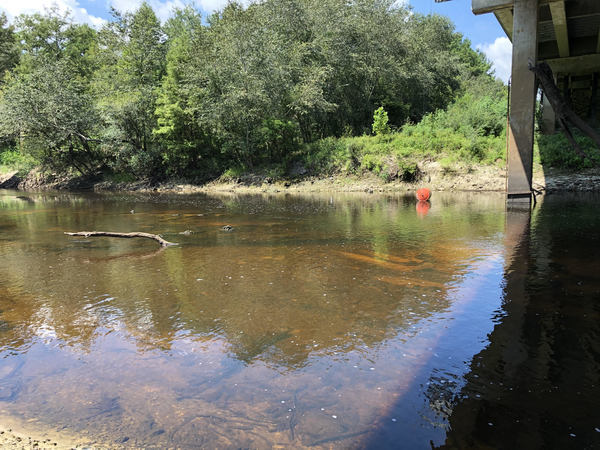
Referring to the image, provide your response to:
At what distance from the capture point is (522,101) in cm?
1612

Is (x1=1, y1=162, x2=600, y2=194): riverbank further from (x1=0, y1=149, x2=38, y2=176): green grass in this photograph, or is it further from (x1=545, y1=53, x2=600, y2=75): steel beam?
(x1=545, y1=53, x2=600, y2=75): steel beam

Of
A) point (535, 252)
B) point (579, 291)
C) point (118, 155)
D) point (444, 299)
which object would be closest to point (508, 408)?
point (444, 299)

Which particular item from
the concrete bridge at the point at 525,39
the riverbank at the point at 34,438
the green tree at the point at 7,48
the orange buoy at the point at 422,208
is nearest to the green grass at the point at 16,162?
the green tree at the point at 7,48

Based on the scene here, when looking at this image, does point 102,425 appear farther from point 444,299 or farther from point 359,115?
point 359,115

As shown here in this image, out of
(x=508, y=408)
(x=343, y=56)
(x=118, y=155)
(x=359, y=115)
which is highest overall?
(x=343, y=56)

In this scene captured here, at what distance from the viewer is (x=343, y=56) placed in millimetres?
34281

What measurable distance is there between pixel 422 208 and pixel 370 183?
1101 centimetres

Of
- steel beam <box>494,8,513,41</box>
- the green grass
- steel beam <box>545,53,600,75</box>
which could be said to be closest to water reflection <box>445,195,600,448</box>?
steel beam <box>494,8,513,41</box>

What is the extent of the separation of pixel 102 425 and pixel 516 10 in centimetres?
1802

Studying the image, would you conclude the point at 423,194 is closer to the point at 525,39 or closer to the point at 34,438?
the point at 525,39

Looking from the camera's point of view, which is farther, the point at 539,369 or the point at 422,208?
the point at 422,208

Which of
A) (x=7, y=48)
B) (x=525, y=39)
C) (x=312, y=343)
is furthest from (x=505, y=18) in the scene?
(x=7, y=48)

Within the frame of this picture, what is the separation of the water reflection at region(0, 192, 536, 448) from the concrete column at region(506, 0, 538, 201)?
7366 mm

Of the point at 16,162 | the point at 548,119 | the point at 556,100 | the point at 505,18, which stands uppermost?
the point at 505,18
